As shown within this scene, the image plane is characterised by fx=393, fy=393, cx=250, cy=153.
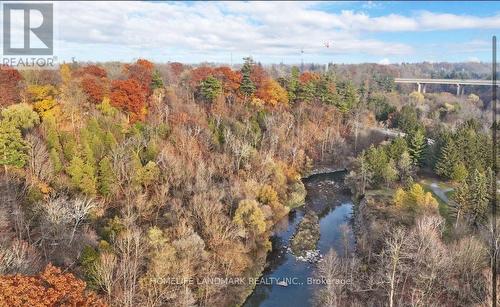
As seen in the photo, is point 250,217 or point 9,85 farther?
point 9,85

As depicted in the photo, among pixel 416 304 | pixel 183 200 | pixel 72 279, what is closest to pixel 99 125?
pixel 183 200

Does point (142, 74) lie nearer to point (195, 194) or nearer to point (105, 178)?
point (105, 178)

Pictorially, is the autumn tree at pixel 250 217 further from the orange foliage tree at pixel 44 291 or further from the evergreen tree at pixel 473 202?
the orange foliage tree at pixel 44 291

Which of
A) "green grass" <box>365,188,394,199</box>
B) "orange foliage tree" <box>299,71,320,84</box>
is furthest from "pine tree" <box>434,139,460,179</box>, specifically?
"orange foliage tree" <box>299,71,320,84</box>

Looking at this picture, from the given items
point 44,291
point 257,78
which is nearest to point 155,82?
point 257,78

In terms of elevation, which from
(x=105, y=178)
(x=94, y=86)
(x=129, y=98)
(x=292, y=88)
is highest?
(x=292, y=88)

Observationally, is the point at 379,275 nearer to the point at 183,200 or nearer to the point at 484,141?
the point at 183,200

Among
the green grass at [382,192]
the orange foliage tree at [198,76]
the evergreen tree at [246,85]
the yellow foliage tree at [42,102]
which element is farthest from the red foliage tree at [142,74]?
Result: the green grass at [382,192]
